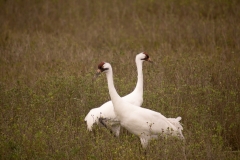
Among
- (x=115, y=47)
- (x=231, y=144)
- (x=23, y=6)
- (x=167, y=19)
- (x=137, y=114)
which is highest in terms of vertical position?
(x=23, y=6)

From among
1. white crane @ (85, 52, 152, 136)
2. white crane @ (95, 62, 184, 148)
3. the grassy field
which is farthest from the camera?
white crane @ (85, 52, 152, 136)

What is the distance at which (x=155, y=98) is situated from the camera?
7004 mm

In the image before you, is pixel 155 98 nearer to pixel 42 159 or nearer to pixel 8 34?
pixel 42 159

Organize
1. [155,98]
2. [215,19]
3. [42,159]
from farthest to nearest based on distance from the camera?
1. [215,19]
2. [155,98]
3. [42,159]

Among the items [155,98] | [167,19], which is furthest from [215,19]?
[155,98]

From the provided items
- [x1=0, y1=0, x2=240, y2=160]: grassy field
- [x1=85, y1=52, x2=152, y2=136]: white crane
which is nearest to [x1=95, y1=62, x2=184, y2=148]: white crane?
[x1=0, y1=0, x2=240, y2=160]: grassy field

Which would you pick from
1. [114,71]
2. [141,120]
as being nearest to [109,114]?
[141,120]

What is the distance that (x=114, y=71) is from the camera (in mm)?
9211

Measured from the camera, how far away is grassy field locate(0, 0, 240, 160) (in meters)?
5.61

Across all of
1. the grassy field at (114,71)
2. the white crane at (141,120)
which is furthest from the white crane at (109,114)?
the white crane at (141,120)

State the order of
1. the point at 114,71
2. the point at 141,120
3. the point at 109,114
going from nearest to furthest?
the point at 141,120, the point at 109,114, the point at 114,71

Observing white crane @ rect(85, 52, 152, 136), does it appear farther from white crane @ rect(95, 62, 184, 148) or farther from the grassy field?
white crane @ rect(95, 62, 184, 148)

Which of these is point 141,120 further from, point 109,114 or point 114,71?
point 114,71

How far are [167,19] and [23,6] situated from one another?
20.2 feet
